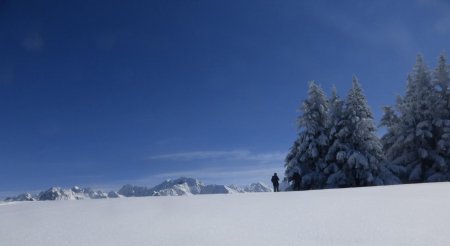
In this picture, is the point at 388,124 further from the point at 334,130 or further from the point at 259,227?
the point at 259,227

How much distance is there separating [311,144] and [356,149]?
3.47 metres

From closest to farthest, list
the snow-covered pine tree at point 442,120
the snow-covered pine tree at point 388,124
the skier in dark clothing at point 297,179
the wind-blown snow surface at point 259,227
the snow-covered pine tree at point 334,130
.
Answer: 1. the wind-blown snow surface at point 259,227
2. the snow-covered pine tree at point 442,120
3. the skier in dark clothing at point 297,179
4. the snow-covered pine tree at point 334,130
5. the snow-covered pine tree at point 388,124

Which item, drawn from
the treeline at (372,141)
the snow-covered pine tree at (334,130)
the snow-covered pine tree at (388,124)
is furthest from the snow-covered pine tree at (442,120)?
the snow-covered pine tree at (334,130)

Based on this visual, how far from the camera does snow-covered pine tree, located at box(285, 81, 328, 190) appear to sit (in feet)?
90.2

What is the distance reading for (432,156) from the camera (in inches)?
1030

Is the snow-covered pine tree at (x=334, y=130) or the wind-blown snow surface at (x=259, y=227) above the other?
the snow-covered pine tree at (x=334, y=130)

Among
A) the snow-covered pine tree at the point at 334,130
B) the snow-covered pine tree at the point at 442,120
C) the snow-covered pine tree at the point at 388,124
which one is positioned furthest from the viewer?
the snow-covered pine tree at the point at 388,124

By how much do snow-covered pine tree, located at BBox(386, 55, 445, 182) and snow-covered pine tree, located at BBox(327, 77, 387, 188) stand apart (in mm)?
2043

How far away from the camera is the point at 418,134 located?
1035 inches

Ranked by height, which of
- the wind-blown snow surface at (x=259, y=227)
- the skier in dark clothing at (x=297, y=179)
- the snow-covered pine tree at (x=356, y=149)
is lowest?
the wind-blown snow surface at (x=259, y=227)

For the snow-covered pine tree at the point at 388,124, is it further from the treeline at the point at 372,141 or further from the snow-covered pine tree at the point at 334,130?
the snow-covered pine tree at the point at 334,130

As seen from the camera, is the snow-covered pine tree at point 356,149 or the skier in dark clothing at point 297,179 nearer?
the snow-covered pine tree at point 356,149

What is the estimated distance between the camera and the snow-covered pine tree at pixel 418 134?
86.5ft

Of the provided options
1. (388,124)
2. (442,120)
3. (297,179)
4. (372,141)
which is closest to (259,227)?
(297,179)
